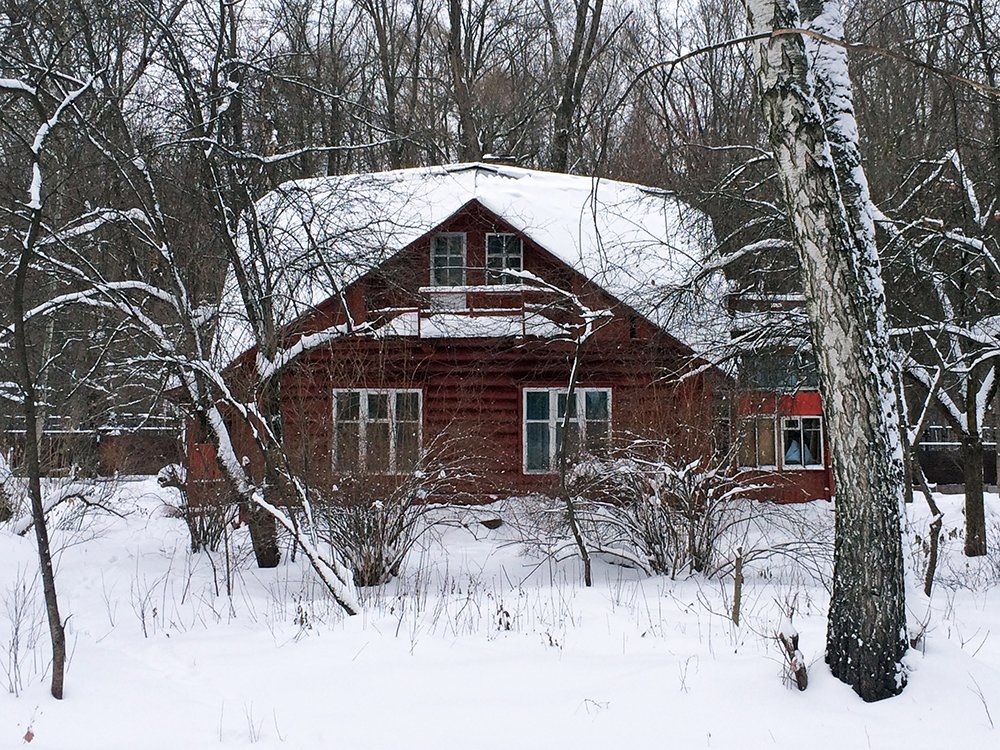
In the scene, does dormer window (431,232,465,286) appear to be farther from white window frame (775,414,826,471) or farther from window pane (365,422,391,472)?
white window frame (775,414,826,471)

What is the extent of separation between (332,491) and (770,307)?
6.59 metres

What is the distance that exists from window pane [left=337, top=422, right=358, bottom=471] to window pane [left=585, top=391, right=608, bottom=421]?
6.62 meters

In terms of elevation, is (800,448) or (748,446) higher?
(748,446)

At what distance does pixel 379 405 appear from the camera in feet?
39.1

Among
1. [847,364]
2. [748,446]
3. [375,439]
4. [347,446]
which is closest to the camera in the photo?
[847,364]

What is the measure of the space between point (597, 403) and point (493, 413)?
1.88 m

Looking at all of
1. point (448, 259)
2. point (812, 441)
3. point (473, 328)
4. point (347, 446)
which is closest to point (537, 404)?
point (473, 328)

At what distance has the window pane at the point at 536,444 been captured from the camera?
1739 cm

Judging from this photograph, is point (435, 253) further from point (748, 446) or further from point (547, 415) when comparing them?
point (748, 446)

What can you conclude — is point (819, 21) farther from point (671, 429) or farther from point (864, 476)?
point (671, 429)

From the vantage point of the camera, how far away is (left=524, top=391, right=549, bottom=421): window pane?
57.2 feet

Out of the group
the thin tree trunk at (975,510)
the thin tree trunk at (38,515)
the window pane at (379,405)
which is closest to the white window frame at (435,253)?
the window pane at (379,405)

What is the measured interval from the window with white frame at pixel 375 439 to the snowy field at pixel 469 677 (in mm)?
2207

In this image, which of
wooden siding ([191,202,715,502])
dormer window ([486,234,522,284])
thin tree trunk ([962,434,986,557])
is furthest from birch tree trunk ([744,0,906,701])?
dormer window ([486,234,522,284])
